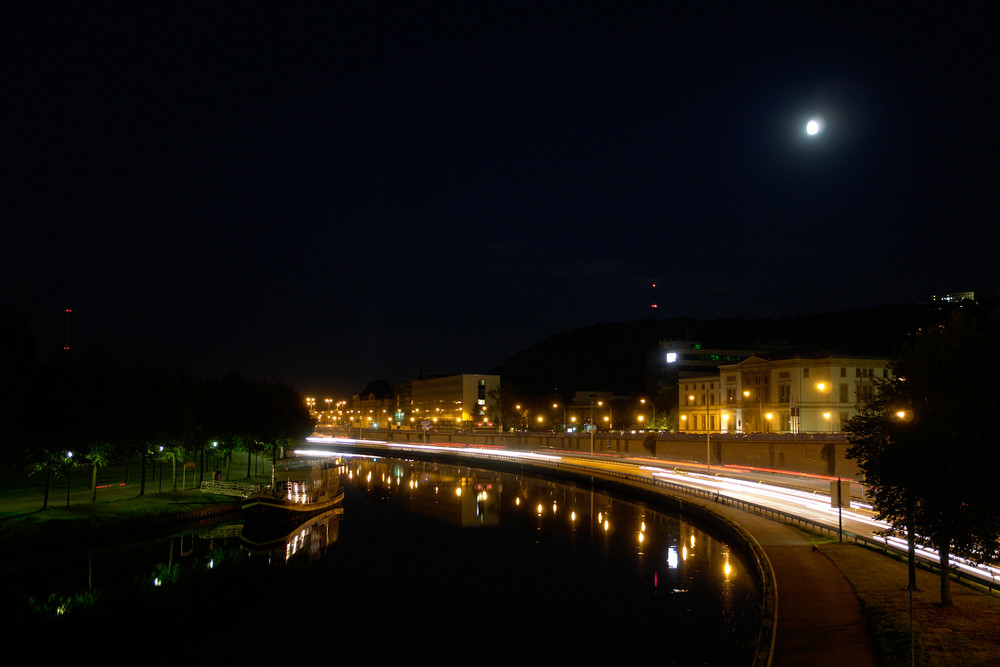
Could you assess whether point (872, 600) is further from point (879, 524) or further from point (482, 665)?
point (879, 524)

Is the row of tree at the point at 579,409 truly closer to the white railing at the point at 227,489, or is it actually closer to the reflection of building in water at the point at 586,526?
the reflection of building in water at the point at 586,526

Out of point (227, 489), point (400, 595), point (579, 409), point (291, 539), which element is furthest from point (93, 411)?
point (579, 409)

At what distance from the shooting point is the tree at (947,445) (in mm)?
20016

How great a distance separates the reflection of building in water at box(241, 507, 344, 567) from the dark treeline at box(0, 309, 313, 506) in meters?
9.15

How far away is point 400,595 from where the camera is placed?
34688 mm

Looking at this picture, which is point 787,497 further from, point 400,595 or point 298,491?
point 298,491

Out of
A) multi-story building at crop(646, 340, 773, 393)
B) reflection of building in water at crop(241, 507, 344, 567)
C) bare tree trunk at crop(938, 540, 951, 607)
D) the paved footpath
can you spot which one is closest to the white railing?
reflection of building in water at crop(241, 507, 344, 567)

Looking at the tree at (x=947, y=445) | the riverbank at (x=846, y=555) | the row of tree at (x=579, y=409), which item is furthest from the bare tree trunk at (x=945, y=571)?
the row of tree at (x=579, y=409)

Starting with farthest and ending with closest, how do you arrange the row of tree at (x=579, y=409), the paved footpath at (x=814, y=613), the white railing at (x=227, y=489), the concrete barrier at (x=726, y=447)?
the row of tree at (x=579, y=409) → the concrete barrier at (x=726, y=447) → the white railing at (x=227, y=489) → the paved footpath at (x=814, y=613)

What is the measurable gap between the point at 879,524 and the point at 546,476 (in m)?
61.7

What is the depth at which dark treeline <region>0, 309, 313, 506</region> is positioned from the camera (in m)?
42.8

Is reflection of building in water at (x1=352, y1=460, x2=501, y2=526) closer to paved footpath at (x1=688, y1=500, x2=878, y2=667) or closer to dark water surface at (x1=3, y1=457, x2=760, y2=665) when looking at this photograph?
dark water surface at (x1=3, y1=457, x2=760, y2=665)

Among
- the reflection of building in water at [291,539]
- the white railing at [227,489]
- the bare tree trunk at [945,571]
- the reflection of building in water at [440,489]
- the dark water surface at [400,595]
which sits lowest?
the reflection of building in water at [440,489]

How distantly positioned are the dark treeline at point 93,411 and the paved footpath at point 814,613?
3754 centimetres
